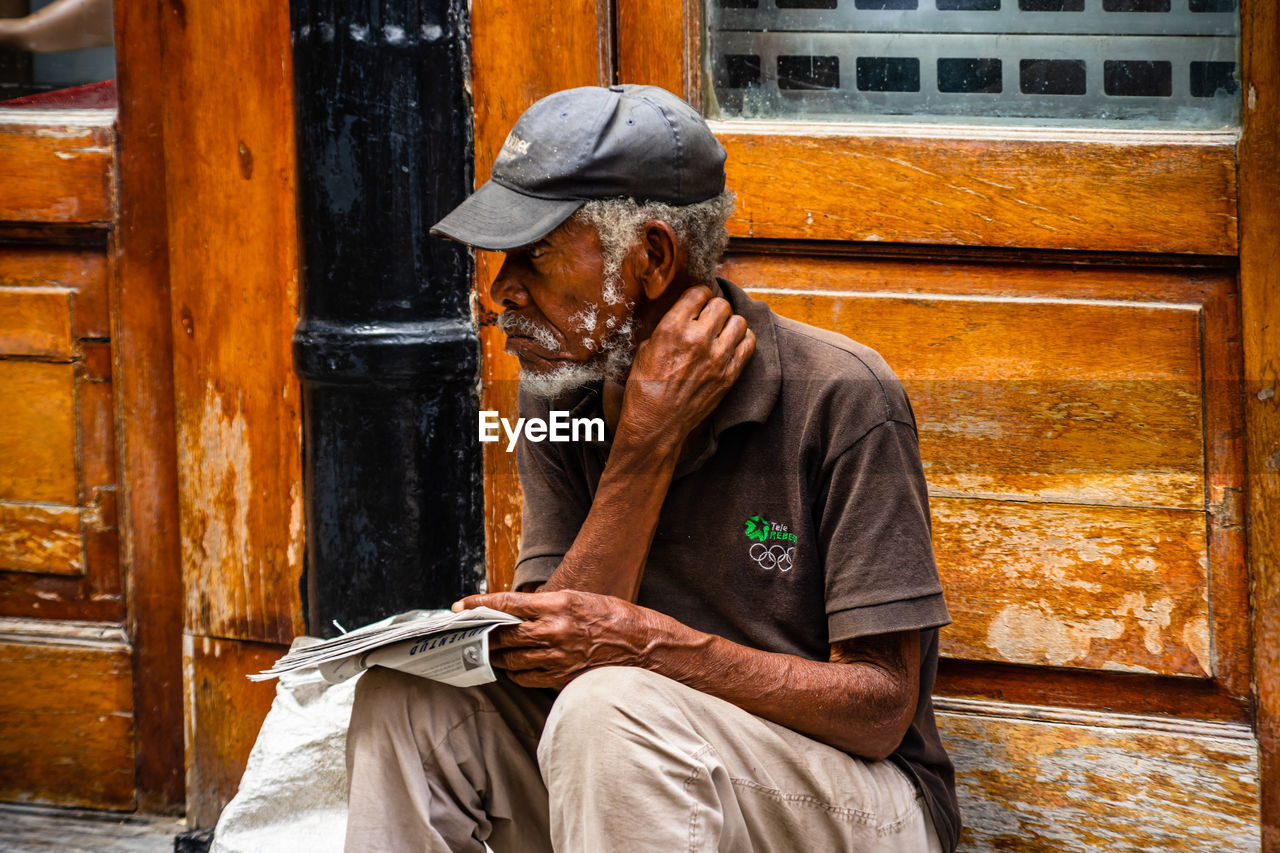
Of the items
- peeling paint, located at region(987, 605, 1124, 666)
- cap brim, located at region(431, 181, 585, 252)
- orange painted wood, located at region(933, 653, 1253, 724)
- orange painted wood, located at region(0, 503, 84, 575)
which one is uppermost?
cap brim, located at region(431, 181, 585, 252)

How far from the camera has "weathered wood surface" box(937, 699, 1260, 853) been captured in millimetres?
2408

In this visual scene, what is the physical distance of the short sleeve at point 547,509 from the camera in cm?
220

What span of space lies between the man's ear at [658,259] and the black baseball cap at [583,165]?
6 cm

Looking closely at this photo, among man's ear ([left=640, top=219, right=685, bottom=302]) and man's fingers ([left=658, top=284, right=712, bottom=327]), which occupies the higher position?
man's ear ([left=640, top=219, right=685, bottom=302])

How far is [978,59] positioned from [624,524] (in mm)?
1302

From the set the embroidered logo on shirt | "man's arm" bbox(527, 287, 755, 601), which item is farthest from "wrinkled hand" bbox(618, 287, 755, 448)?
the embroidered logo on shirt

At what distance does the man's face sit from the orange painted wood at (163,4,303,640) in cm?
95

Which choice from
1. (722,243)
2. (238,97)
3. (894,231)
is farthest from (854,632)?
(238,97)

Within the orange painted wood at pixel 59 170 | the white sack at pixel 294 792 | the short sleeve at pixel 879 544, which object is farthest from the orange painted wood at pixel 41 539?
the short sleeve at pixel 879 544

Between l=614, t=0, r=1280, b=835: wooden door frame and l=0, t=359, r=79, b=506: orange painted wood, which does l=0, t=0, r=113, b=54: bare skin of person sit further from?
l=614, t=0, r=1280, b=835: wooden door frame

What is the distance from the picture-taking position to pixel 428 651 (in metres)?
1.74

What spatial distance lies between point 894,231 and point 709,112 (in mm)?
499

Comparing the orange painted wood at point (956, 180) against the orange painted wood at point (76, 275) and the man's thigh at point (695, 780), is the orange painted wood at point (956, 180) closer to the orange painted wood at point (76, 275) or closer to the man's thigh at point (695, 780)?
the man's thigh at point (695, 780)

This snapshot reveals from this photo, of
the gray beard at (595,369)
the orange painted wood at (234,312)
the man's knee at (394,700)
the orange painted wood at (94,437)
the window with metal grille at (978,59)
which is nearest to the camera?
the man's knee at (394,700)
